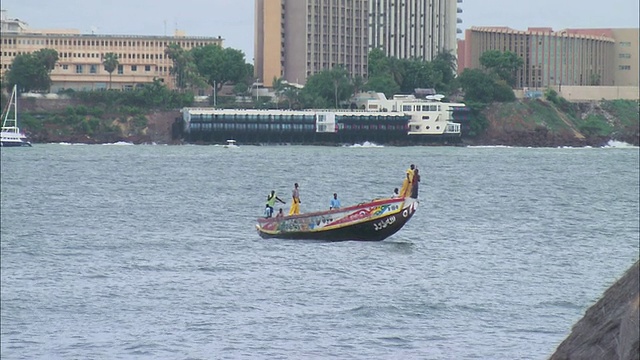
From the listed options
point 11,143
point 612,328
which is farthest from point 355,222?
point 11,143

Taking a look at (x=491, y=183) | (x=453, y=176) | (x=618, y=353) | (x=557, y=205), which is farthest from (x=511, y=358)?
(x=453, y=176)

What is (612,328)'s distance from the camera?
938cm

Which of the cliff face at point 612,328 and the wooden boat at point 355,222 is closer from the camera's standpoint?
the cliff face at point 612,328

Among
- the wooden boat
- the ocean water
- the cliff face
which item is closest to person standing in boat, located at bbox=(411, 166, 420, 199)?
the wooden boat

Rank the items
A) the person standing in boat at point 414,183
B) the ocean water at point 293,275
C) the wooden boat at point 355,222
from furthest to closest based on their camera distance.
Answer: the wooden boat at point 355,222 → the person standing in boat at point 414,183 → the ocean water at point 293,275

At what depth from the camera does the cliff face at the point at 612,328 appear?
29.2 feet

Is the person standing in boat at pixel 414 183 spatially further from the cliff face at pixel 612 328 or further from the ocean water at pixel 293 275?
the cliff face at pixel 612 328

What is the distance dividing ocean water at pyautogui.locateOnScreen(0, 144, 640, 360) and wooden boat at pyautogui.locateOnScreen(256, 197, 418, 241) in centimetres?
61

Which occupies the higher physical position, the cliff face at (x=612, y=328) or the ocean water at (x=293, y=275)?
Answer: the cliff face at (x=612, y=328)

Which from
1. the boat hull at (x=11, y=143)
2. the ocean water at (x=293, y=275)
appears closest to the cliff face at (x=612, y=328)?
the ocean water at (x=293, y=275)

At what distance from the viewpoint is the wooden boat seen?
174 feet

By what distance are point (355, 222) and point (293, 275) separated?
9053mm

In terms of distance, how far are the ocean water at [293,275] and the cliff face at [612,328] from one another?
67.0 ft

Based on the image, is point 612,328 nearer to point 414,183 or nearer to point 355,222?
point 414,183
